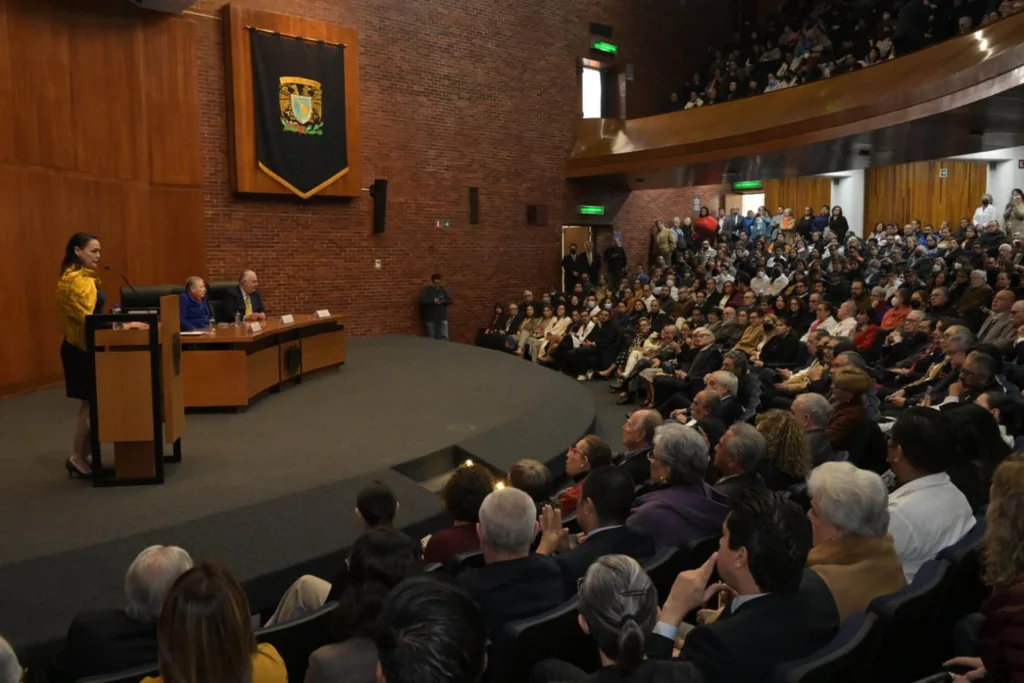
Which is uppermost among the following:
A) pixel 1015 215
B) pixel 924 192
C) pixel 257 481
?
pixel 924 192

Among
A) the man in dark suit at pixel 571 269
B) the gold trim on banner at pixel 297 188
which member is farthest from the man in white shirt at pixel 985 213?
the gold trim on banner at pixel 297 188

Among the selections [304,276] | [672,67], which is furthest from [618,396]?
[672,67]

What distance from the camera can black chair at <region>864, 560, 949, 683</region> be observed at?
1.82 meters

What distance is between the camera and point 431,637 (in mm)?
1212

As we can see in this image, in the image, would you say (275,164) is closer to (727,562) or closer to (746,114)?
(746,114)

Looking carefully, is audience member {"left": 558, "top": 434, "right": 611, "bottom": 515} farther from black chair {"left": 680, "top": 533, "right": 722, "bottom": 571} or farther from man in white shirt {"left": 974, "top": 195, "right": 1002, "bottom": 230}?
man in white shirt {"left": 974, "top": 195, "right": 1002, "bottom": 230}

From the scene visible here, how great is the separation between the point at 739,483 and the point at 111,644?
6.74 ft

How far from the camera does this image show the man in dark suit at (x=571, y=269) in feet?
45.6

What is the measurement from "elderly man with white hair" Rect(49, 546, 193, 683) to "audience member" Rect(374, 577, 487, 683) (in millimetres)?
868

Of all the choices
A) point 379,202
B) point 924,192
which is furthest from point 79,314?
point 924,192

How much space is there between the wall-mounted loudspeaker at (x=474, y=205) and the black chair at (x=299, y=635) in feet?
36.2

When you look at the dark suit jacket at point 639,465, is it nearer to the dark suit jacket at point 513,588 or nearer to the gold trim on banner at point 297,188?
the dark suit jacket at point 513,588

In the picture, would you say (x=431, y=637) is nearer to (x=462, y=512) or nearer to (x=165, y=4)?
(x=462, y=512)

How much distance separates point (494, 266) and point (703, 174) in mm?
3862
